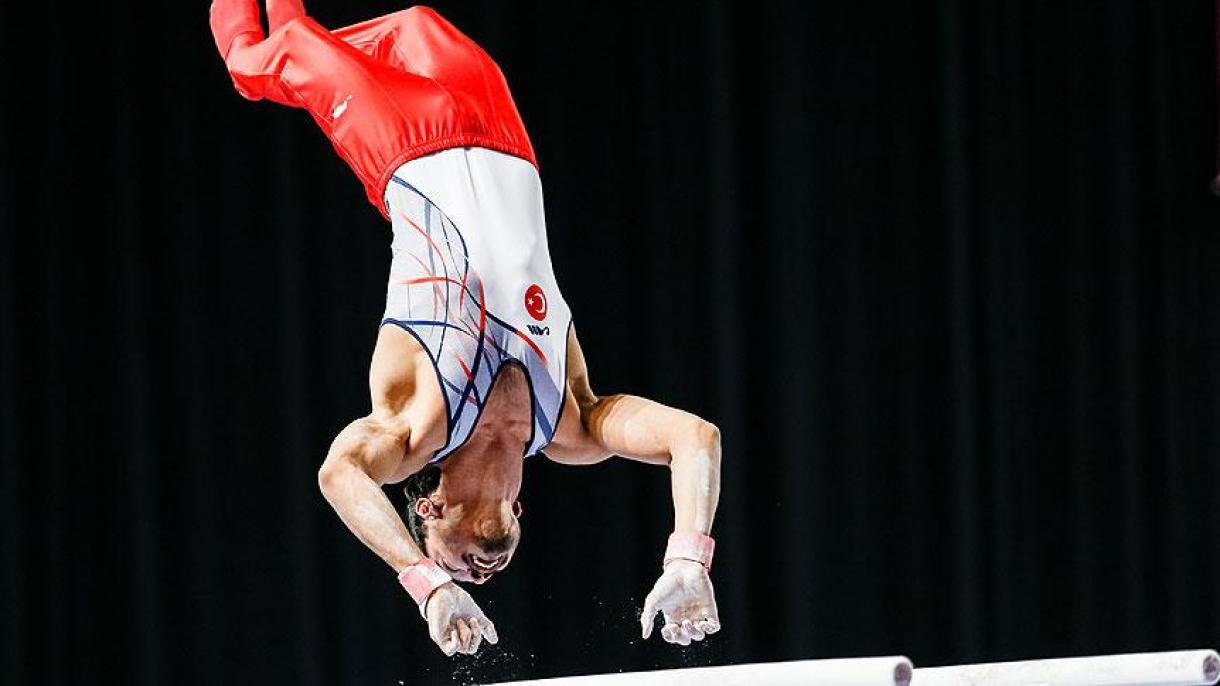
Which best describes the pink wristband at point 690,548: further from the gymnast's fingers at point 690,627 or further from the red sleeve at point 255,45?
the red sleeve at point 255,45

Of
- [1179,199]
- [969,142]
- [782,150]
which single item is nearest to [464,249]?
[782,150]

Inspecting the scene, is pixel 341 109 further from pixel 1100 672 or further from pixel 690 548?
pixel 1100 672

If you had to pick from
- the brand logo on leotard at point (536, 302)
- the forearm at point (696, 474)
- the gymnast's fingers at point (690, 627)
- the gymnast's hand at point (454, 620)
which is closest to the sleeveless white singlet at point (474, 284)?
the brand logo on leotard at point (536, 302)

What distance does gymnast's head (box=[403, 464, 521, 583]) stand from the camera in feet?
12.7

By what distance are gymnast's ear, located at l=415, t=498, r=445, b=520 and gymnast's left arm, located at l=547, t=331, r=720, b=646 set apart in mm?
284

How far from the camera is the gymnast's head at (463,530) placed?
3857 mm

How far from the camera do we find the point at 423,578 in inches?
132

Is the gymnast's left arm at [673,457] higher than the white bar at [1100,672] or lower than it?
higher

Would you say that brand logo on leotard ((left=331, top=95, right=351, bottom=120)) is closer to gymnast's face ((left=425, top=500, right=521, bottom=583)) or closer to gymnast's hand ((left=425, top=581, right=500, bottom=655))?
gymnast's face ((left=425, top=500, right=521, bottom=583))

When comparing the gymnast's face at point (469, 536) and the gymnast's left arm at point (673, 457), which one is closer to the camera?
the gymnast's left arm at point (673, 457)

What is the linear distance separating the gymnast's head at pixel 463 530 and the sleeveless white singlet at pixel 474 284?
0.48ft

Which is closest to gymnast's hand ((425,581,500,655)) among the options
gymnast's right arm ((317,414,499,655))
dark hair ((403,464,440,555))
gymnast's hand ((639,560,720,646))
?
gymnast's right arm ((317,414,499,655))

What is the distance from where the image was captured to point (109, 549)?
17.2 feet

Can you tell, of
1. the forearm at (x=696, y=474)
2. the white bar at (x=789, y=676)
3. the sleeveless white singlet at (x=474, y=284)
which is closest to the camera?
the white bar at (x=789, y=676)
